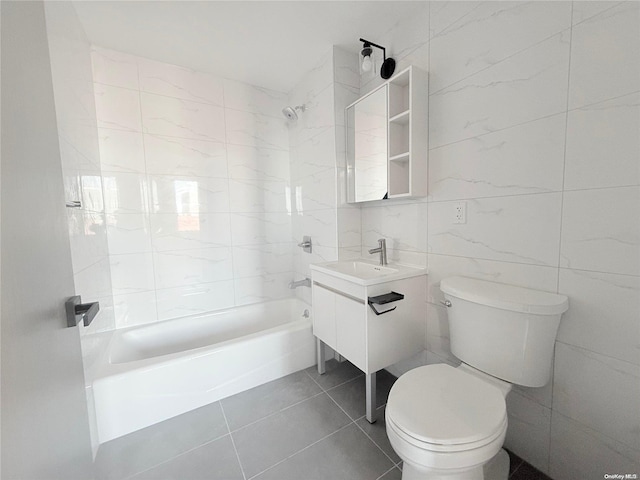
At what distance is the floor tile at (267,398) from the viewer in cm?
148

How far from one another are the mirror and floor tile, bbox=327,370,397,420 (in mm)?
1269

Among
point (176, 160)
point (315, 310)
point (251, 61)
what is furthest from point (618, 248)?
point (176, 160)

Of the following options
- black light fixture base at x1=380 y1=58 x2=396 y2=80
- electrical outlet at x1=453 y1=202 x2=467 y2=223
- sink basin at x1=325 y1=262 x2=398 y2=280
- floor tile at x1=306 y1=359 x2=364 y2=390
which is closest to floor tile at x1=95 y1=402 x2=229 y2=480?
floor tile at x1=306 y1=359 x2=364 y2=390

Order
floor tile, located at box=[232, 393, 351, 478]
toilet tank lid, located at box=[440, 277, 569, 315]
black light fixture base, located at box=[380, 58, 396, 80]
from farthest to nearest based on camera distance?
black light fixture base, located at box=[380, 58, 396, 80]
floor tile, located at box=[232, 393, 351, 478]
toilet tank lid, located at box=[440, 277, 569, 315]

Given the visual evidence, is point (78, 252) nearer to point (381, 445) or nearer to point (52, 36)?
point (52, 36)

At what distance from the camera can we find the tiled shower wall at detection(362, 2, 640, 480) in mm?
862

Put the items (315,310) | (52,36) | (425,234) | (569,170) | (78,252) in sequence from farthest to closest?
1. (315,310)
2. (425,234)
3. (78,252)
4. (52,36)
5. (569,170)

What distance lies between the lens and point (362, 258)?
6.33 feet

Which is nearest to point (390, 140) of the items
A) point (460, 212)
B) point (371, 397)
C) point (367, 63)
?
point (367, 63)

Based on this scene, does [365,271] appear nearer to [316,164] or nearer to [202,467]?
[316,164]

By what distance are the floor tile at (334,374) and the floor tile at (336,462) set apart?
0.43 m

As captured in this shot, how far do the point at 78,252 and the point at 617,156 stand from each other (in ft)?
7.36

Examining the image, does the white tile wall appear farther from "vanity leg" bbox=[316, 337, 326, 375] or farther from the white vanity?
"vanity leg" bbox=[316, 337, 326, 375]

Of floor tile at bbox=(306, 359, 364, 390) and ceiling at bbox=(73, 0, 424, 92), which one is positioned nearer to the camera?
ceiling at bbox=(73, 0, 424, 92)
